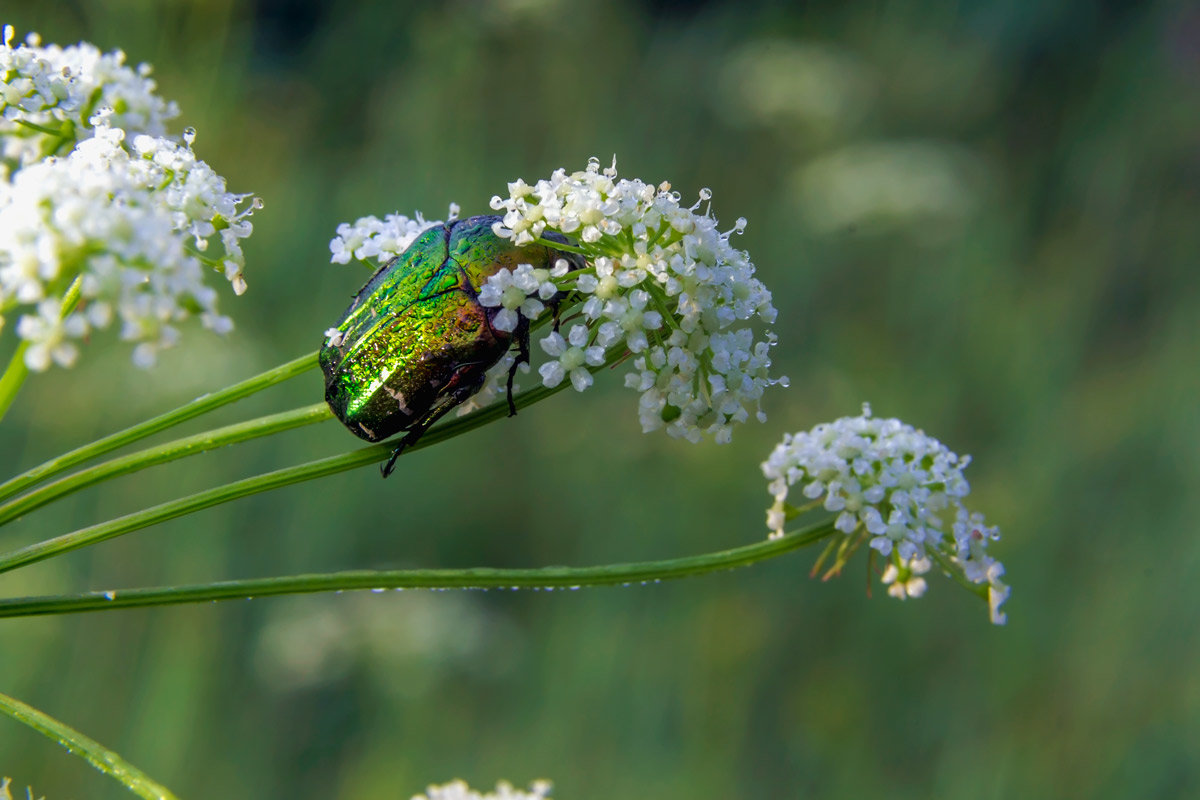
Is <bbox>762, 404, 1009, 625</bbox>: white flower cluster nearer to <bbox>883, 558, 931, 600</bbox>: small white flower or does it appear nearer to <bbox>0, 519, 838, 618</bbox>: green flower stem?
<bbox>883, 558, 931, 600</bbox>: small white flower

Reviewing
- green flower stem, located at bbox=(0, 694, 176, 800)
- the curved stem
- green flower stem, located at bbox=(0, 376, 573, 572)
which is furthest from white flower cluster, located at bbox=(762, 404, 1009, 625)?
the curved stem

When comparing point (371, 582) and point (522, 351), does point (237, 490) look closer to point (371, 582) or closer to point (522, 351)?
point (371, 582)


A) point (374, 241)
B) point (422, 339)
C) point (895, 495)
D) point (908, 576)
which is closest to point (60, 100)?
point (374, 241)

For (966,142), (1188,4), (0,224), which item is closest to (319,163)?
(966,142)

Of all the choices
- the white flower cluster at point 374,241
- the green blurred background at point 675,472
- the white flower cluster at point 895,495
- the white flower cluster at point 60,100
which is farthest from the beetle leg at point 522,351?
the green blurred background at point 675,472

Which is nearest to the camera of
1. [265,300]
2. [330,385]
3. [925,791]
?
[330,385]

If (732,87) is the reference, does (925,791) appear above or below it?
below

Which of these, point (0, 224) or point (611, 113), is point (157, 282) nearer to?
point (0, 224)
